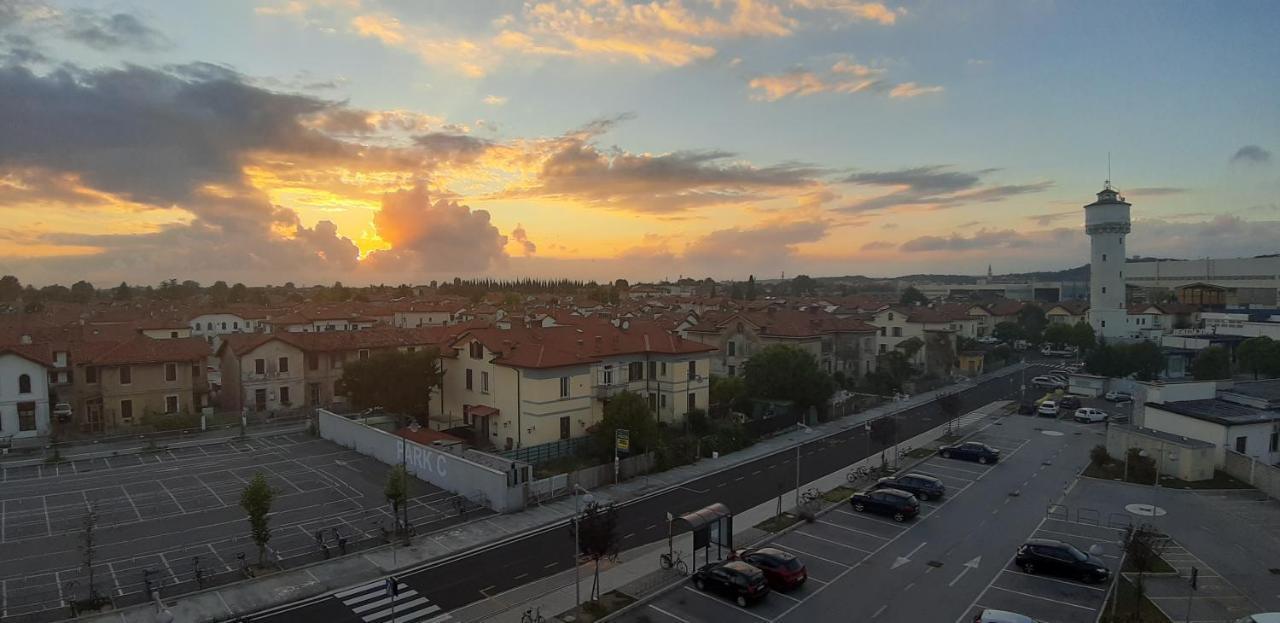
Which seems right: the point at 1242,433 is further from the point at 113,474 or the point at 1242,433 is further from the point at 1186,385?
the point at 113,474

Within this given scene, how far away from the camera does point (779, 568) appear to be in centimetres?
2436

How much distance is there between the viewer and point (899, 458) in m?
43.4

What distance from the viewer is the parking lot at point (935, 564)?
22.7 metres

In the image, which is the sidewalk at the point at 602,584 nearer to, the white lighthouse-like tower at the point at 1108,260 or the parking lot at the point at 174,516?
the parking lot at the point at 174,516

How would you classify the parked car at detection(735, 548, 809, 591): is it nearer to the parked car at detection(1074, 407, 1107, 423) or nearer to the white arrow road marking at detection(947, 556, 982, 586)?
the white arrow road marking at detection(947, 556, 982, 586)

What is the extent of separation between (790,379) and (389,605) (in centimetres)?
3662

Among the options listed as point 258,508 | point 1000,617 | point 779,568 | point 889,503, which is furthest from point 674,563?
point 258,508

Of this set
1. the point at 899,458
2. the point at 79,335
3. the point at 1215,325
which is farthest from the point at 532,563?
the point at 1215,325

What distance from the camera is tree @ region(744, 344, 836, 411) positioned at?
53.7 m

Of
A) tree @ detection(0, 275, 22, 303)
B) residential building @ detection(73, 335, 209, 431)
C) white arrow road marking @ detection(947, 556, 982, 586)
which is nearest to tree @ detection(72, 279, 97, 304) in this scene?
tree @ detection(0, 275, 22, 303)

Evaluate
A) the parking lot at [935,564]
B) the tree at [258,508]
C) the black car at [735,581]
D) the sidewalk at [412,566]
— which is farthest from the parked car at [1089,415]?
the tree at [258,508]

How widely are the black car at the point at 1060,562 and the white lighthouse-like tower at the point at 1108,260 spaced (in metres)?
84.1

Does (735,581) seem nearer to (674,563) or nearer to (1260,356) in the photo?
(674,563)

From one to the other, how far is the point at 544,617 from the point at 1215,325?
102m
